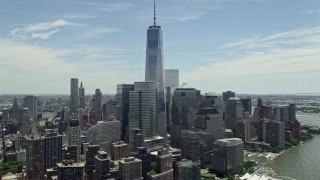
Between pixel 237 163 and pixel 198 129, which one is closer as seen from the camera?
pixel 237 163

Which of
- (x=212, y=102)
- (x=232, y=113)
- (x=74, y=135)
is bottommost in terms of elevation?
(x=74, y=135)

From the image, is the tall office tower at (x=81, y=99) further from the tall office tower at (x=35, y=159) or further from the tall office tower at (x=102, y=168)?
the tall office tower at (x=102, y=168)

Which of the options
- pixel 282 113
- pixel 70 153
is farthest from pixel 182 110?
pixel 70 153

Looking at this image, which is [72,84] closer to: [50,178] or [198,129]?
[198,129]

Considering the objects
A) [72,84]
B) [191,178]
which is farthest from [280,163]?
[72,84]

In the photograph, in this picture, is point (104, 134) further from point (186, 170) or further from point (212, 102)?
point (212, 102)
